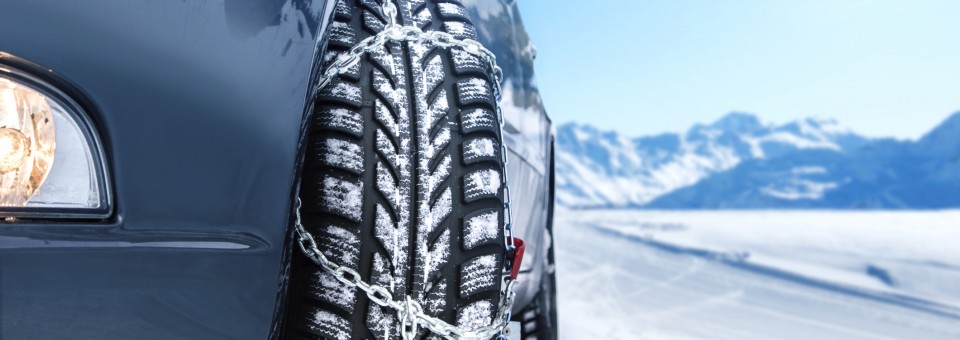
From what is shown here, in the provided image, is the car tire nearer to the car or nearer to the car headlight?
the car

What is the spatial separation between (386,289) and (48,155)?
546 millimetres

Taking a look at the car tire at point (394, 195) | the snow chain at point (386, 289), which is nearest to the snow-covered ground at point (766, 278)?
the snow chain at point (386, 289)

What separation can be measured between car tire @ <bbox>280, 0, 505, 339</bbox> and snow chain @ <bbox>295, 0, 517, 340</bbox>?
13mm

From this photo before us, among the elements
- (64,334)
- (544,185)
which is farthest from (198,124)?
(544,185)

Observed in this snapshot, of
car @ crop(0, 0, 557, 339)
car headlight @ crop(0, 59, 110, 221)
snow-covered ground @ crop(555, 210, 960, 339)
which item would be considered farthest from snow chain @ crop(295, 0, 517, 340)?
snow-covered ground @ crop(555, 210, 960, 339)

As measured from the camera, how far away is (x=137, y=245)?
1061mm

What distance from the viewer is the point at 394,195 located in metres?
1.40

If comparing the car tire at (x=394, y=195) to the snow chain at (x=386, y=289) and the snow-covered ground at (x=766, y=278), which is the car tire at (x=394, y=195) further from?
the snow-covered ground at (x=766, y=278)

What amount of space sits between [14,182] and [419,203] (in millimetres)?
590

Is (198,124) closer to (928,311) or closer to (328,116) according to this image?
(328,116)

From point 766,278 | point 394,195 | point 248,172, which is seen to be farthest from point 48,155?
point 766,278

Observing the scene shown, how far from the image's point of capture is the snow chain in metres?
1.38

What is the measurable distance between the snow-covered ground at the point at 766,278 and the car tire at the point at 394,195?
352cm

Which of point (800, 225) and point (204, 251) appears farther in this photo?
point (800, 225)
